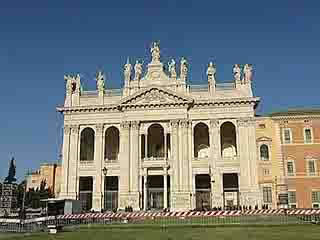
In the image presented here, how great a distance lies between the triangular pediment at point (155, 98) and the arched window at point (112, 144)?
6164mm

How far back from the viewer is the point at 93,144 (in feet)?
213

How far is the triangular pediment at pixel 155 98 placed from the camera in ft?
191

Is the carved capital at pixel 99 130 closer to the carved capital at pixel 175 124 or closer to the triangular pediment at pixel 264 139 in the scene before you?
the carved capital at pixel 175 124

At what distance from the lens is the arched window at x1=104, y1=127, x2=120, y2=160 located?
63062 millimetres

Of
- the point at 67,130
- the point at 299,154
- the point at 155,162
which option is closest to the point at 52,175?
the point at 67,130

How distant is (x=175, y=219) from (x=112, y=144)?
27300mm

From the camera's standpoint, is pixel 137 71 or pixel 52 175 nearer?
pixel 137 71

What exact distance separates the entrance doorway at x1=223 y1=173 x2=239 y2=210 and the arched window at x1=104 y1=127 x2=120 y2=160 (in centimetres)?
1613

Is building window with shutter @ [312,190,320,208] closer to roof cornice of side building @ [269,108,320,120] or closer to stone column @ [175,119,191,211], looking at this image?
roof cornice of side building @ [269,108,320,120]

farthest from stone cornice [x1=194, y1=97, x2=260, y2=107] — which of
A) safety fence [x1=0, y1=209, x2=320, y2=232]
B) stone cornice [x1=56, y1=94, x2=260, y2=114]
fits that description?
safety fence [x1=0, y1=209, x2=320, y2=232]

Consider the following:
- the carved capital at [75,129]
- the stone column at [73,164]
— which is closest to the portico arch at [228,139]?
the carved capital at [75,129]

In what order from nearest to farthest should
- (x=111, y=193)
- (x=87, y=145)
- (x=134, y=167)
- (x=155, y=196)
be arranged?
1. (x=134, y=167)
2. (x=155, y=196)
3. (x=111, y=193)
4. (x=87, y=145)

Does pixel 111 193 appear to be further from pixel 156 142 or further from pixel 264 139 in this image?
pixel 264 139

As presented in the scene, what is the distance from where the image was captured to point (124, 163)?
191 ft
